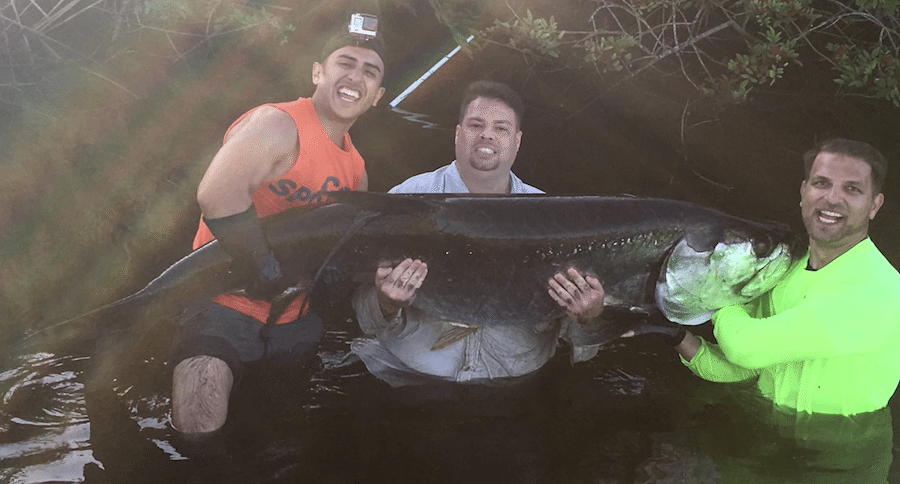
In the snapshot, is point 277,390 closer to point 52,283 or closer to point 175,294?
point 175,294

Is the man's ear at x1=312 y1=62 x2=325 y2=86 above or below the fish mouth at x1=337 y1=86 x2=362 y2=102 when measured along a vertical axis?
above

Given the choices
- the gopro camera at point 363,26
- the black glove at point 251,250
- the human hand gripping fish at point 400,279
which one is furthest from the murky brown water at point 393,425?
the gopro camera at point 363,26

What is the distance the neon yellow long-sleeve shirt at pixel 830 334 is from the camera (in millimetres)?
2961

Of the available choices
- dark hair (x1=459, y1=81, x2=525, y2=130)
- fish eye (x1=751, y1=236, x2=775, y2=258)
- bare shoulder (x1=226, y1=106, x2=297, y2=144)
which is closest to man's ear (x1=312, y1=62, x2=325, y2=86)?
bare shoulder (x1=226, y1=106, x2=297, y2=144)

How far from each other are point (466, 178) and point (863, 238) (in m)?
2.07

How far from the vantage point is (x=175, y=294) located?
3178 mm

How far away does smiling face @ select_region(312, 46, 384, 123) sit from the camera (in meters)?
3.65

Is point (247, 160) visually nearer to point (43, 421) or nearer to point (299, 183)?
point (299, 183)

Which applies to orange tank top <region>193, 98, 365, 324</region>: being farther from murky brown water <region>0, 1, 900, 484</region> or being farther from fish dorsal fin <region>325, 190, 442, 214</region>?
murky brown water <region>0, 1, 900, 484</region>

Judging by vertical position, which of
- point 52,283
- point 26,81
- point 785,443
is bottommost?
point 785,443

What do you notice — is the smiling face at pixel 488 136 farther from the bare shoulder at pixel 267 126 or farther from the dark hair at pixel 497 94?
the bare shoulder at pixel 267 126

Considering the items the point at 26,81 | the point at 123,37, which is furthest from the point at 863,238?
the point at 26,81

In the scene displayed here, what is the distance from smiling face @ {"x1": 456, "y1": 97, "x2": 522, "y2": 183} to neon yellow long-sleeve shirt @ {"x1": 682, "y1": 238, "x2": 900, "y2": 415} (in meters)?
1.46

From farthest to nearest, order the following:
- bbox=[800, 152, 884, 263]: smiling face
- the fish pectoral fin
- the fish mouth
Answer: the fish mouth < the fish pectoral fin < bbox=[800, 152, 884, 263]: smiling face
